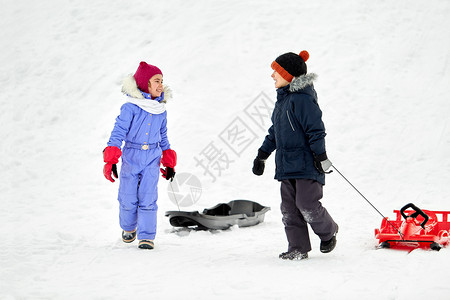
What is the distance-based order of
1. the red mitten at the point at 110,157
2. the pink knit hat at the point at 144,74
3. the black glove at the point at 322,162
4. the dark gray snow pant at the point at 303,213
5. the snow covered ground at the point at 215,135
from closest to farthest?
1. the snow covered ground at the point at 215,135
2. the black glove at the point at 322,162
3. the dark gray snow pant at the point at 303,213
4. the red mitten at the point at 110,157
5. the pink knit hat at the point at 144,74

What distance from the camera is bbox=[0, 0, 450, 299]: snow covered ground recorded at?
3941mm

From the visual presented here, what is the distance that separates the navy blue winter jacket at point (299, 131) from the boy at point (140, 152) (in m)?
Answer: 1.20

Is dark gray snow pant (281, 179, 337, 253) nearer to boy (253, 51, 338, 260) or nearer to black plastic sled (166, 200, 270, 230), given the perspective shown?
boy (253, 51, 338, 260)

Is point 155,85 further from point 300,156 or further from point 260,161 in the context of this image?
point 300,156

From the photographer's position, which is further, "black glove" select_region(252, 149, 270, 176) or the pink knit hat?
the pink knit hat

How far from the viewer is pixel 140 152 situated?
4.96 meters

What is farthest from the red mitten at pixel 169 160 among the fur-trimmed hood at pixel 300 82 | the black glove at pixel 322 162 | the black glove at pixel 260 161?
the black glove at pixel 322 162

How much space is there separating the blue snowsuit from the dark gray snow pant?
125 cm

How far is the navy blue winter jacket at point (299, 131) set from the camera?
436 centimetres

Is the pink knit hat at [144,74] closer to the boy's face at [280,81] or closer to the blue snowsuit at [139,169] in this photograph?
the blue snowsuit at [139,169]

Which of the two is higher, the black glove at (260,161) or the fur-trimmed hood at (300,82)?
the fur-trimmed hood at (300,82)

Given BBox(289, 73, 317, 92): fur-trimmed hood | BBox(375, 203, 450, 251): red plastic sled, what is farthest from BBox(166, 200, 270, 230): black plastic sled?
BBox(289, 73, 317, 92): fur-trimmed hood

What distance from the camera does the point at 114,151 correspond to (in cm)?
473

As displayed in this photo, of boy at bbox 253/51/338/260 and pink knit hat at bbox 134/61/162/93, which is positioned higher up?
pink knit hat at bbox 134/61/162/93
